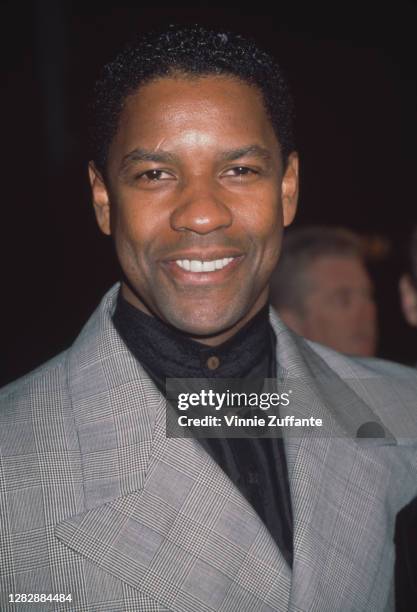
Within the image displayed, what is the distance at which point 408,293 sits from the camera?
3.55 metres

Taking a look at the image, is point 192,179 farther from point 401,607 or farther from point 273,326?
point 401,607

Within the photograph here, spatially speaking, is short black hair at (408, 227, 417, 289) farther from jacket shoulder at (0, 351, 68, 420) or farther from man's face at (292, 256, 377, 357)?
jacket shoulder at (0, 351, 68, 420)

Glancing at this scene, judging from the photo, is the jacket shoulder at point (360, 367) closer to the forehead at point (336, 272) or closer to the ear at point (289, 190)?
the ear at point (289, 190)

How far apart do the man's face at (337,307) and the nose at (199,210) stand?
2419 millimetres

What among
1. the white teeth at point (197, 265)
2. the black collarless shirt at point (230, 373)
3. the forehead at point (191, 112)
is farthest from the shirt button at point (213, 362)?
the forehead at point (191, 112)

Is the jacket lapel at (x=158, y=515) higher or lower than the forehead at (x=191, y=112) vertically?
lower

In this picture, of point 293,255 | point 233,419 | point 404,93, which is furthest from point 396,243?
point 233,419

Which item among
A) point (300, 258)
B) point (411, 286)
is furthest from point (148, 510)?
point (300, 258)

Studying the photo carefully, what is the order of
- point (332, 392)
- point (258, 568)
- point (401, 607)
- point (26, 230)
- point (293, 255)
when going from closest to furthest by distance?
point (258, 568) → point (401, 607) → point (332, 392) → point (293, 255) → point (26, 230)

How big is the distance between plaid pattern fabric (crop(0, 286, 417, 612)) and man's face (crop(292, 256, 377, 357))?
2.01 meters

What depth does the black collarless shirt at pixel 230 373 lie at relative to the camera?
2080mm

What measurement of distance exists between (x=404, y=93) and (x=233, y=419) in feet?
20.4

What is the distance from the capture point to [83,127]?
679 centimetres

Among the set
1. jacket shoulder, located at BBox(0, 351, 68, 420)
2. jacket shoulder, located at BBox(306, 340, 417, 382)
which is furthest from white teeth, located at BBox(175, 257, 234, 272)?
jacket shoulder, located at BBox(306, 340, 417, 382)
